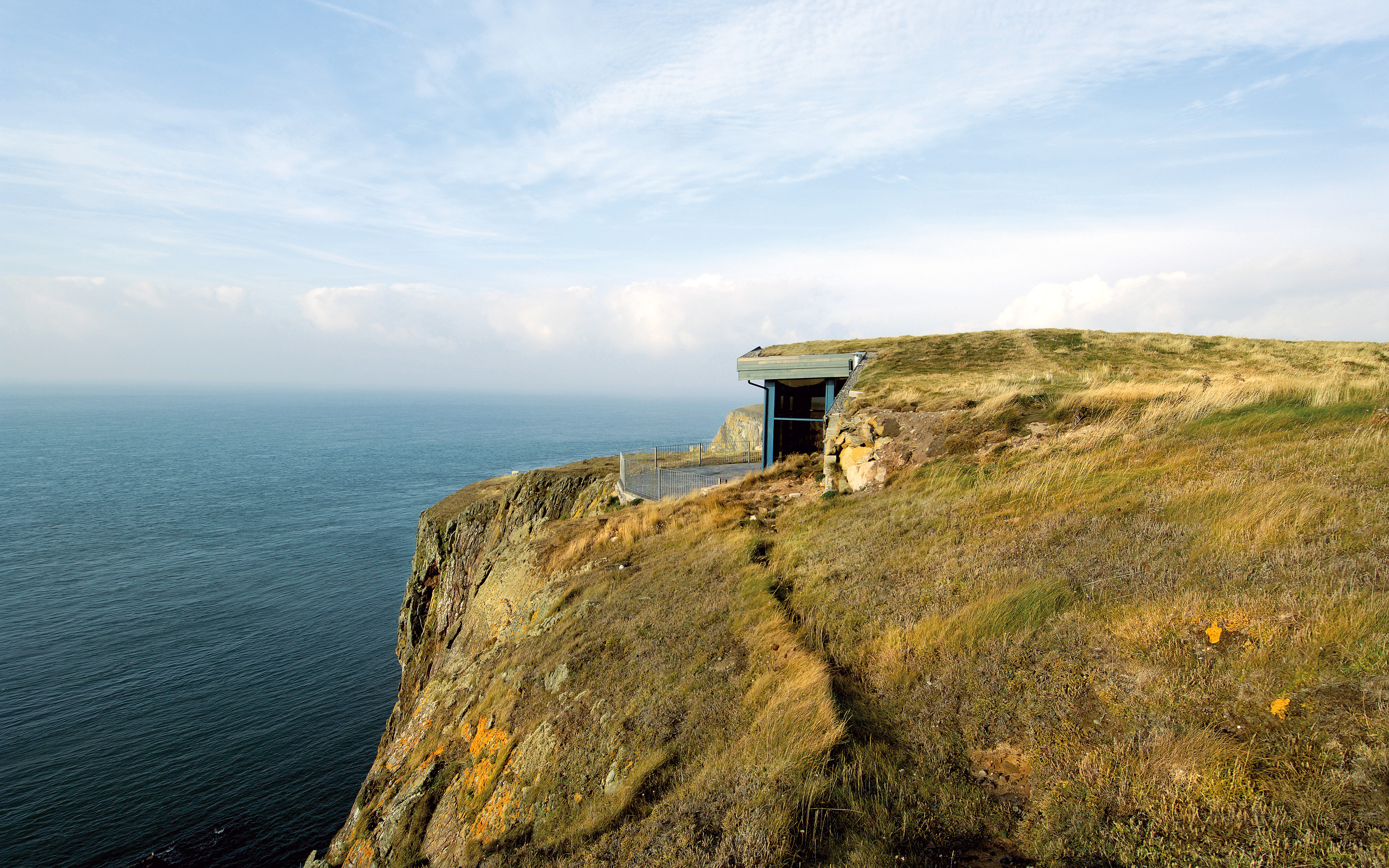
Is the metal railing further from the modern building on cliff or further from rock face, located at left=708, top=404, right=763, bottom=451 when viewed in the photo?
rock face, located at left=708, top=404, right=763, bottom=451

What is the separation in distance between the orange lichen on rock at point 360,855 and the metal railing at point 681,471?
1156 centimetres

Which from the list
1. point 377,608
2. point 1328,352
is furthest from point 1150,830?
point 377,608

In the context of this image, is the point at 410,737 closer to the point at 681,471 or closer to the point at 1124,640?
the point at 1124,640

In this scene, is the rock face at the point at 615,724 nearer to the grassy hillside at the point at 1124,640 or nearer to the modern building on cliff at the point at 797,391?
the grassy hillside at the point at 1124,640

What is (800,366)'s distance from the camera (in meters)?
21.4

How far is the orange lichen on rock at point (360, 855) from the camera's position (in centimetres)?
906

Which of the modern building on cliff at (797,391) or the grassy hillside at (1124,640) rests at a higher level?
the modern building on cliff at (797,391)

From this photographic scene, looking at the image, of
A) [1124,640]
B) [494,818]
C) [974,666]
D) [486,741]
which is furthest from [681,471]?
[1124,640]

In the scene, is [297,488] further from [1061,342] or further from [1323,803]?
[1323,803]

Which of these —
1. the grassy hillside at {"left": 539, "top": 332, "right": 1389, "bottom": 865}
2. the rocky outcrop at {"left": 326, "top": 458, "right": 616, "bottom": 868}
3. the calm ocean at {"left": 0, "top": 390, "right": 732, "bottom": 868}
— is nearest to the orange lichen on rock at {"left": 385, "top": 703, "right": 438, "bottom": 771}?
the rocky outcrop at {"left": 326, "top": 458, "right": 616, "bottom": 868}

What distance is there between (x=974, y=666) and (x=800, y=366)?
1598 centimetres

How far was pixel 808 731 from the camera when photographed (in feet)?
18.9

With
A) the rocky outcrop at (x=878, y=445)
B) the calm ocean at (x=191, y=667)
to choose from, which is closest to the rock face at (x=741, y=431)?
the calm ocean at (x=191, y=667)

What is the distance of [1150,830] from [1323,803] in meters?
0.97
